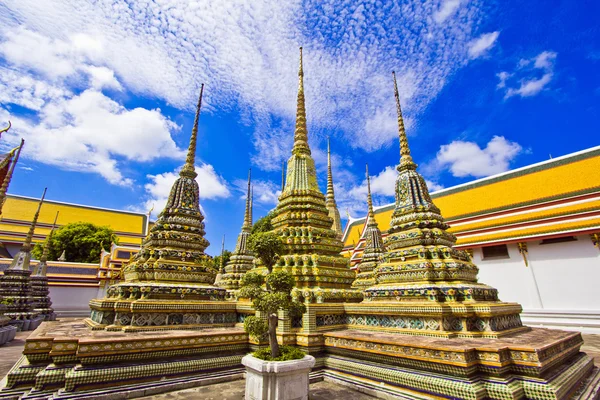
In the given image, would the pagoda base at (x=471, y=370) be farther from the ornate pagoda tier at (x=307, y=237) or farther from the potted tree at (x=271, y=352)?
the ornate pagoda tier at (x=307, y=237)

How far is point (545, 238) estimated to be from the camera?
45.4 feet

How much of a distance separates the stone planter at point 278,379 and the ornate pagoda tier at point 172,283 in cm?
297

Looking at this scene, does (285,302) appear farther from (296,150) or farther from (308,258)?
(296,150)

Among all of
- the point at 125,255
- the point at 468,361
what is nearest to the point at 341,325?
the point at 468,361

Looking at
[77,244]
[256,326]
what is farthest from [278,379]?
[77,244]

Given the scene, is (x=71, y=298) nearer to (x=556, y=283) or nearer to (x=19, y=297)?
(x=19, y=297)

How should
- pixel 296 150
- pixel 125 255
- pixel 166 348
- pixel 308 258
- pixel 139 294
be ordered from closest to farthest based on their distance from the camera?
pixel 166 348, pixel 139 294, pixel 308 258, pixel 296 150, pixel 125 255

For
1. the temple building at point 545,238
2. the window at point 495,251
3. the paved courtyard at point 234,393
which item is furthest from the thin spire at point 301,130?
the window at point 495,251

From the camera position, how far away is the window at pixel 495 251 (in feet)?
51.5

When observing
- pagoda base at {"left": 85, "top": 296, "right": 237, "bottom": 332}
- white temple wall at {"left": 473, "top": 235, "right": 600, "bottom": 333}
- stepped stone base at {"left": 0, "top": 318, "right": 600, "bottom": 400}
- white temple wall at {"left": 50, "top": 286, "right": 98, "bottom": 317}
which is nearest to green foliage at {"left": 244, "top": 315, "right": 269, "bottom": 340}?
stepped stone base at {"left": 0, "top": 318, "right": 600, "bottom": 400}

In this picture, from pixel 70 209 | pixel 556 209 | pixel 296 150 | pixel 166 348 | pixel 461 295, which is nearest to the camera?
pixel 166 348

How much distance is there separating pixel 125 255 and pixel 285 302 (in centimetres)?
2538

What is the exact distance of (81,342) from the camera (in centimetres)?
437

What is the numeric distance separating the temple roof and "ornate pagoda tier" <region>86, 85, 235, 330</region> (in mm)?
14036
